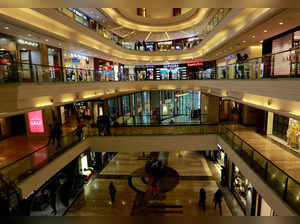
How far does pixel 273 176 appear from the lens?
19.9 ft

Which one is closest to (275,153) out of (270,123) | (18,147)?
(270,123)

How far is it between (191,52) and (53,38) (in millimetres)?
15093

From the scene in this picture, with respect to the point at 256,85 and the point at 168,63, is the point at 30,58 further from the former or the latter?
the point at 168,63

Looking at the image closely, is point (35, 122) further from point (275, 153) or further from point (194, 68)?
point (194, 68)

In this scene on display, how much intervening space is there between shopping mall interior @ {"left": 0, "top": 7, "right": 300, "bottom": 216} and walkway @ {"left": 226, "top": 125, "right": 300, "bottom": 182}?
68mm

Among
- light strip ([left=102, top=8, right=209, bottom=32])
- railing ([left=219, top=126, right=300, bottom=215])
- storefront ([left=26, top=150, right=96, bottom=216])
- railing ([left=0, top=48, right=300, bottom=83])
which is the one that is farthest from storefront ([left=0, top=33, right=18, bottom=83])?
railing ([left=219, top=126, right=300, bottom=215])

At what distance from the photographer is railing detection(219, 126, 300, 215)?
4.97 m

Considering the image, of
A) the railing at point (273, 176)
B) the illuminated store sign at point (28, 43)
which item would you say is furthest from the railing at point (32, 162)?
the railing at point (273, 176)

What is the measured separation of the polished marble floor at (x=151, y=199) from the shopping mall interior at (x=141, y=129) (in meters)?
0.07

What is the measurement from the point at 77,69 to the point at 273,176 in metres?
10.1

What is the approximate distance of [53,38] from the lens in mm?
10375

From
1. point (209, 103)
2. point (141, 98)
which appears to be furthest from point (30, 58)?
point (141, 98)

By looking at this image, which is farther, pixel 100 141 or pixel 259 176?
pixel 100 141

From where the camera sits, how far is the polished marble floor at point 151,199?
10.2 metres
